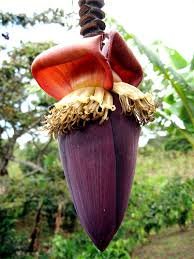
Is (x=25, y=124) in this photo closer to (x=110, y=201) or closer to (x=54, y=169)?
(x=54, y=169)

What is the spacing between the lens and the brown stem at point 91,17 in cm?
31

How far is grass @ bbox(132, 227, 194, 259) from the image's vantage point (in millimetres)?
3675

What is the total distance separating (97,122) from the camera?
0.30 meters

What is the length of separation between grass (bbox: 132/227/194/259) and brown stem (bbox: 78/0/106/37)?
3510 millimetres

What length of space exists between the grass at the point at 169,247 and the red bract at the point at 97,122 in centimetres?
347

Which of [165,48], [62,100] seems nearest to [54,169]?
[165,48]

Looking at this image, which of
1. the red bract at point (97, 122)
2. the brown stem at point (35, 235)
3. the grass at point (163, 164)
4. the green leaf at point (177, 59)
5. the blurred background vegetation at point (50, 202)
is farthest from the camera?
the grass at point (163, 164)

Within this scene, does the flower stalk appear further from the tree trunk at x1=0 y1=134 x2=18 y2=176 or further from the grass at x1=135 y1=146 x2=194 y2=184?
the grass at x1=135 y1=146 x2=194 y2=184

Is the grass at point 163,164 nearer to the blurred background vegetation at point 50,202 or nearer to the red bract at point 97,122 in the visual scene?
the blurred background vegetation at point 50,202

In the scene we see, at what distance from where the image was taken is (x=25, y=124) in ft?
13.2

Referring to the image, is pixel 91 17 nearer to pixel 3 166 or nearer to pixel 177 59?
pixel 177 59

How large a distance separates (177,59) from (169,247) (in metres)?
2.21

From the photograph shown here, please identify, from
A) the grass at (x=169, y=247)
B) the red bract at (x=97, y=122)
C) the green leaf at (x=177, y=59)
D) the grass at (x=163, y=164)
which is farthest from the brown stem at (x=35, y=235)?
the red bract at (x=97, y=122)

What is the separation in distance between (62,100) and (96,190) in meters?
0.08
